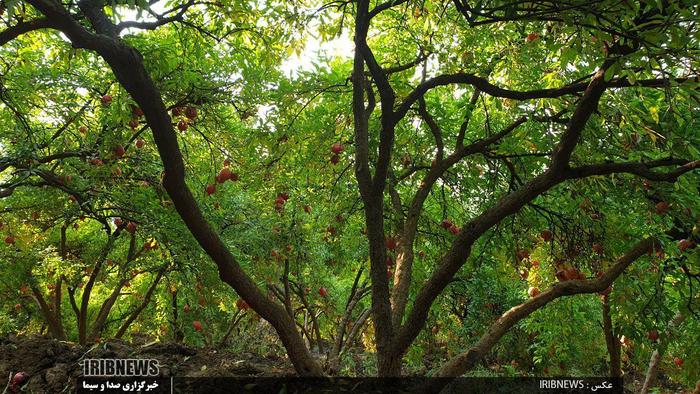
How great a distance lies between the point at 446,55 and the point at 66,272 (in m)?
7.20

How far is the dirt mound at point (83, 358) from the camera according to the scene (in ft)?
17.0

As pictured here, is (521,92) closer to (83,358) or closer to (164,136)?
(164,136)

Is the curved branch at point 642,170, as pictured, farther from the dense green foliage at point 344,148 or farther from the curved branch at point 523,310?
the curved branch at point 523,310

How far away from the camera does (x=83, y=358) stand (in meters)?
5.54

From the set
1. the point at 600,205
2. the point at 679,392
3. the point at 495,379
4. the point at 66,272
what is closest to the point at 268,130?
the point at 600,205

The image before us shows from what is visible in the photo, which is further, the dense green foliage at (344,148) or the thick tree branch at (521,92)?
the dense green foliage at (344,148)

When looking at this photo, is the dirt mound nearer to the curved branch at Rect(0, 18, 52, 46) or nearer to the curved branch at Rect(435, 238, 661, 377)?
the curved branch at Rect(435, 238, 661, 377)

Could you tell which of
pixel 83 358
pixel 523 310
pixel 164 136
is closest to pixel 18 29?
pixel 164 136

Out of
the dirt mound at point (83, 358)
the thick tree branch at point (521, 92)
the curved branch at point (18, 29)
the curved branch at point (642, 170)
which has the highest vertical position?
the curved branch at point (18, 29)

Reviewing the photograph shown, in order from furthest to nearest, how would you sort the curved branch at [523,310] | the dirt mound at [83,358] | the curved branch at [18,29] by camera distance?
the dirt mound at [83,358], the curved branch at [523,310], the curved branch at [18,29]

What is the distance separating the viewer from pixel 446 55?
21.7ft

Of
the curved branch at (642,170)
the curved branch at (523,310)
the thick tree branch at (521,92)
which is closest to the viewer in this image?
the curved branch at (642,170)

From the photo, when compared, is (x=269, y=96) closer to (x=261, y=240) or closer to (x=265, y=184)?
(x=265, y=184)

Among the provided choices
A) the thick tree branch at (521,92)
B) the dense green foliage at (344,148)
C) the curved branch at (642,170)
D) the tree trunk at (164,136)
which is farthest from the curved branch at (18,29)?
the curved branch at (642,170)
